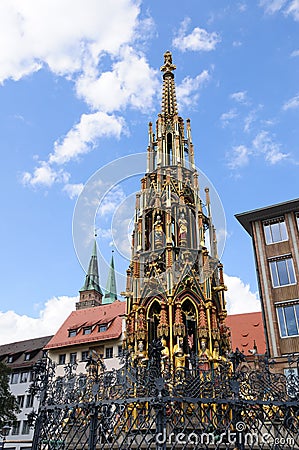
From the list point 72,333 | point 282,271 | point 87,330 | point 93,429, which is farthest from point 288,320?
point 72,333

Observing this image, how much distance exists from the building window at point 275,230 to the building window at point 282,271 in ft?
3.77

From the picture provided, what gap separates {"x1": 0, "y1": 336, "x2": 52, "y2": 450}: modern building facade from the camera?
106 feet

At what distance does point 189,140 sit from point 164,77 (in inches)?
189

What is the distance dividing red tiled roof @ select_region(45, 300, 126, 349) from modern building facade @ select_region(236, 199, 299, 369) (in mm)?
13060

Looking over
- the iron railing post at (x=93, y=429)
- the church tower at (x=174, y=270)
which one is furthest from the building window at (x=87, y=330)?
the iron railing post at (x=93, y=429)

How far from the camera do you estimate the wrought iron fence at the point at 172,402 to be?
7.83 metres

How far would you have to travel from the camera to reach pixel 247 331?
102 feet

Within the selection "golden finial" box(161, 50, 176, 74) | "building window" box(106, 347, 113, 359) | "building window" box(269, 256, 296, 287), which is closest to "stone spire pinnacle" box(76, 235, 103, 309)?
"building window" box(106, 347, 113, 359)

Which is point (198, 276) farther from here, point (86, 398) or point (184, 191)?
point (86, 398)

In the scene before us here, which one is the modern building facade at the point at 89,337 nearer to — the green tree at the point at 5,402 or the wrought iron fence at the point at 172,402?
the green tree at the point at 5,402

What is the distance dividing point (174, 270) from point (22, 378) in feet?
78.3

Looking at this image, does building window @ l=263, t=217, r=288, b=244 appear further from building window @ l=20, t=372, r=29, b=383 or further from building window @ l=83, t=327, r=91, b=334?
building window @ l=20, t=372, r=29, b=383

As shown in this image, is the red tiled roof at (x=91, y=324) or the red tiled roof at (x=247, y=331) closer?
the red tiled roof at (x=247, y=331)

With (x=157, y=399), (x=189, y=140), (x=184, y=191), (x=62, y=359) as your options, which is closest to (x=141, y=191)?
(x=184, y=191)
